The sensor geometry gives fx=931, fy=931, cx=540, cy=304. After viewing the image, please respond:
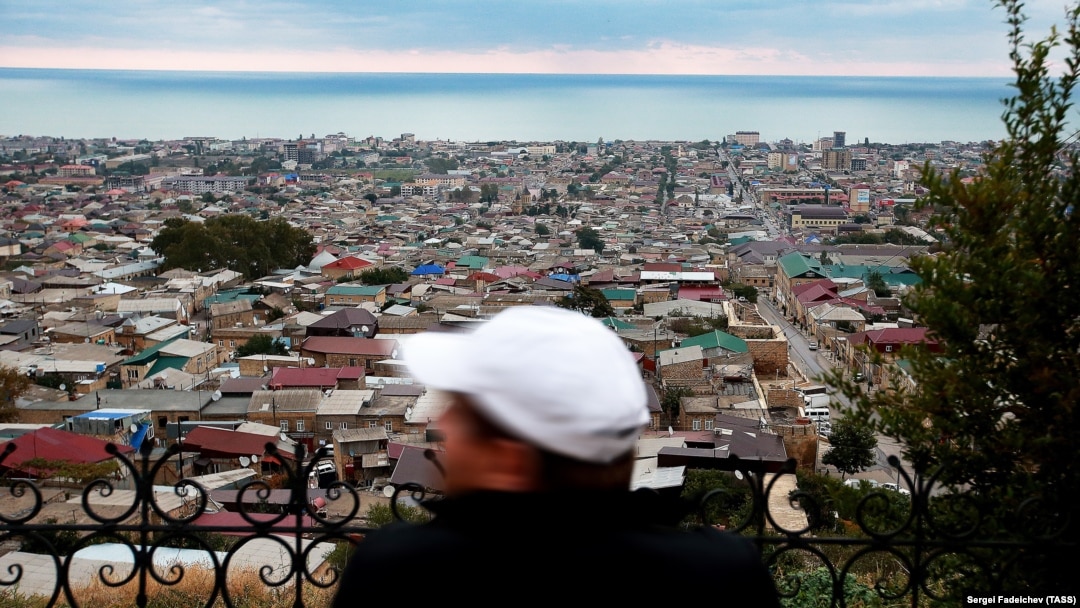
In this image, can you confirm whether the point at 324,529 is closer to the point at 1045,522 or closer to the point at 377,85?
the point at 1045,522

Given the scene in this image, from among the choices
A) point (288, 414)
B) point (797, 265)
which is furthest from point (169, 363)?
point (797, 265)

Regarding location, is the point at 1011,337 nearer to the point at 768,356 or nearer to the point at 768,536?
the point at 768,536

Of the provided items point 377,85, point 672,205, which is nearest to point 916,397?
point 672,205

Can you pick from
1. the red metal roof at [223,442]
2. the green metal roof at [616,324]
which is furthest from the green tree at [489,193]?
the red metal roof at [223,442]

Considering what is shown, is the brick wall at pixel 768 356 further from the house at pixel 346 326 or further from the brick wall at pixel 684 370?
the house at pixel 346 326

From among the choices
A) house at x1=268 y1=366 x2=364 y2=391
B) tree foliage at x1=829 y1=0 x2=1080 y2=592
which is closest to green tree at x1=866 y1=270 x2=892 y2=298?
house at x1=268 y1=366 x2=364 y2=391

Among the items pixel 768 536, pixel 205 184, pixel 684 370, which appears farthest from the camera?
pixel 205 184
